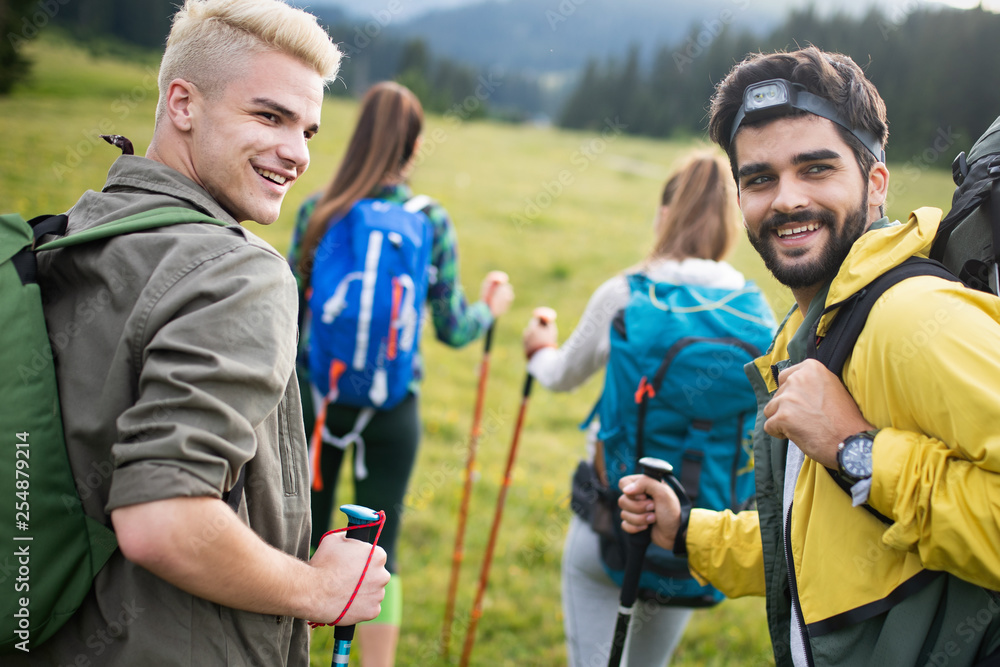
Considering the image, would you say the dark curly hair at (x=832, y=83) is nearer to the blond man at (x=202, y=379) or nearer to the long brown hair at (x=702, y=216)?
the long brown hair at (x=702, y=216)

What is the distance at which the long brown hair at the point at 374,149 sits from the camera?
161 inches

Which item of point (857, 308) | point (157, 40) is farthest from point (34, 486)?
point (157, 40)

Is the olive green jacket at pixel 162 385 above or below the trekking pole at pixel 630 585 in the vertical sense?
above

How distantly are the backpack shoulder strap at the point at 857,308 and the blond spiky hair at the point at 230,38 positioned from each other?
172 cm

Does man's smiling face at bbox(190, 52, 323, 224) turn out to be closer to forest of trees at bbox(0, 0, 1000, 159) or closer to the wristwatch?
the wristwatch

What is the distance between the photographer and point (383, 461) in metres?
4.13

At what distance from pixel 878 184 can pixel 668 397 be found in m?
1.27

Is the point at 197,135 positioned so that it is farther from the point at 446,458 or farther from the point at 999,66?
the point at 999,66

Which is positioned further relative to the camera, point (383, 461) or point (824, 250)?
point (383, 461)

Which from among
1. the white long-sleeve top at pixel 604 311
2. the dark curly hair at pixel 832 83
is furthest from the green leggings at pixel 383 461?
the dark curly hair at pixel 832 83

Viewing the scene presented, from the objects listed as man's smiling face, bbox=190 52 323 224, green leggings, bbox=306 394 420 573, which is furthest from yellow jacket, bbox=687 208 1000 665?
green leggings, bbox=306 394 420 573

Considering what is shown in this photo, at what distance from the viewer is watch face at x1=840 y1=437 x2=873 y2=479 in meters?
1.70

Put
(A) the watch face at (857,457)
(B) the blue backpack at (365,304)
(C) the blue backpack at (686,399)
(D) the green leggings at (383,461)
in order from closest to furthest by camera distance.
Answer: (A) the watch face at (857,457)
(C) the blue backpack at (686,399)
(B) the blue backpack at (365,304)
(D) the green leggings at (383,461)

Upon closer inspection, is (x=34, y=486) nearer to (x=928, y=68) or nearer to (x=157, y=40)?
(x=928, y=68)
